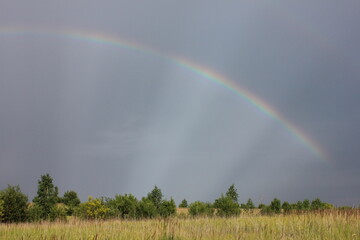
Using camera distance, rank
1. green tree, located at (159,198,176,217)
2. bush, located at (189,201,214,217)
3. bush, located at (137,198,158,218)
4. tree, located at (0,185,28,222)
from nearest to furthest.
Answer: tree, located at (0,185,28,222) → bush, located at (137,198,158,218) → bush, located at (189,201,214,217) → green tree, located at (159,198,176,217)

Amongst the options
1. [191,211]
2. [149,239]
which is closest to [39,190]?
[191,211]

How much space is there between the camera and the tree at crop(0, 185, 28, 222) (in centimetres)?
2592

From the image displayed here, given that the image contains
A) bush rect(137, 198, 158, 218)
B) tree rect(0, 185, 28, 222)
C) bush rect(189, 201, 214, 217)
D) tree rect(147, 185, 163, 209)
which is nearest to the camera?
tree rect(0, 185, 28, 222)

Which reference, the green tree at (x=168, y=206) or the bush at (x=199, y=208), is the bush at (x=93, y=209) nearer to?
the green tree at (x=168, y=206)

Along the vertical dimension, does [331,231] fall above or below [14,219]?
above

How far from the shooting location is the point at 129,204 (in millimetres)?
27969

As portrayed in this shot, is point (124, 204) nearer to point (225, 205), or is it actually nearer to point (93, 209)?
point (93, 209)

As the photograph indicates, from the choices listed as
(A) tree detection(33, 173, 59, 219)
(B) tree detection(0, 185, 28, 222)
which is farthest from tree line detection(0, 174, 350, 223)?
(A) tree detection(33, 173, 59, 219)

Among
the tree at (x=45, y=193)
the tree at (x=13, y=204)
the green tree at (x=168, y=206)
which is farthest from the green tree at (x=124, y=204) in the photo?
the tree at (x=45, y=193)

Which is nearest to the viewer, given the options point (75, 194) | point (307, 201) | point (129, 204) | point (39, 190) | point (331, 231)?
point (331, 231)

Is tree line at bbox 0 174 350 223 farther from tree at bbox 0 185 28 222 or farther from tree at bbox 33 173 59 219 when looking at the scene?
tree at bbox 33 173 59 219

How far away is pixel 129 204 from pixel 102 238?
19039mm

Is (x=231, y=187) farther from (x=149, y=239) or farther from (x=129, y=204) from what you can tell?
(x=149, y=239)

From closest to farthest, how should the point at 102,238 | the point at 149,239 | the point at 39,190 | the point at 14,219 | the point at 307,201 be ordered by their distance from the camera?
the point at 149,239 < the point at 102,238 < the point at 14,219 < the point at 39,190 < the point at 307,201
